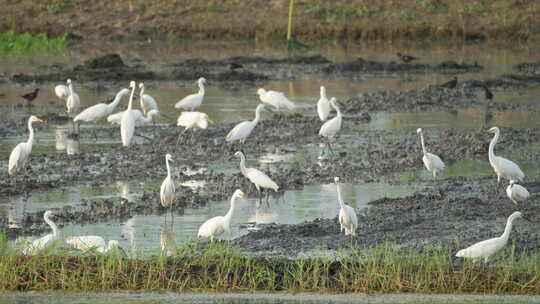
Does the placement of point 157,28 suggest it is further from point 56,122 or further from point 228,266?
point 228,266

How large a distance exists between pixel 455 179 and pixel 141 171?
5490 mm

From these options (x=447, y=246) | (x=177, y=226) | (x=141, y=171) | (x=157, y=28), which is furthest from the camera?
(x=157, y=28)

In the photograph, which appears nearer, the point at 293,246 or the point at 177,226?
the point at 293,246

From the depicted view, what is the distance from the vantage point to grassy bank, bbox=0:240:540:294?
430 inches

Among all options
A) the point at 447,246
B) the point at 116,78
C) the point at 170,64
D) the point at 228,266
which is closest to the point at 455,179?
the point at 447,246

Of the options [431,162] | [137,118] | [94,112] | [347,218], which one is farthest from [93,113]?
[347,218]

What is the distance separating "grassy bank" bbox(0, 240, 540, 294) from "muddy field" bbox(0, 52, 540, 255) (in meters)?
1.48

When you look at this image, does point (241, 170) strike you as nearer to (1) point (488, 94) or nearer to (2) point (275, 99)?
(2) point (275, 99)

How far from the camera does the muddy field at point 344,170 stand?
45.4 feet

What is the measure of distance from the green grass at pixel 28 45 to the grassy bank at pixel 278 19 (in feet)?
14.0

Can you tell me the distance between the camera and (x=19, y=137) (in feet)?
75.3

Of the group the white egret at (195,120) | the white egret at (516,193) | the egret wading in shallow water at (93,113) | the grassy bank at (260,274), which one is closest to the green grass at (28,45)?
the egret wading in shallow water at (93,113)

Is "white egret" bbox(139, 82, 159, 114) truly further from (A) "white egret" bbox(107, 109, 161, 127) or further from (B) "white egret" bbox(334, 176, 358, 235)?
(B) "white egret" bbox(334, 176, 358, 235)

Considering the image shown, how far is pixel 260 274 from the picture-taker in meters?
11.1
